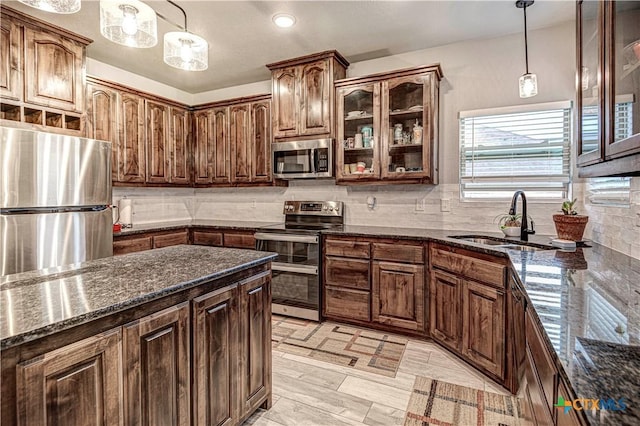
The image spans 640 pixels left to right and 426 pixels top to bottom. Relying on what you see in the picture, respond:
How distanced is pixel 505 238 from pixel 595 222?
602 mm

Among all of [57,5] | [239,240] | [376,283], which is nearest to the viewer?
[57,5]

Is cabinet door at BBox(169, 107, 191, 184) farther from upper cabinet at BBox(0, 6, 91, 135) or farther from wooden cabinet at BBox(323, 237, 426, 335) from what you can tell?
wooden cabinet at BBox(323, 237, 426, 335)

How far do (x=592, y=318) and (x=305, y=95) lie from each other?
3.17 meters

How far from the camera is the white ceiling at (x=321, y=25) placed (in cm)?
265

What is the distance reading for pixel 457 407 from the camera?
79.5 inches

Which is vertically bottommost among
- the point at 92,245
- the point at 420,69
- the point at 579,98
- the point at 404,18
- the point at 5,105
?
the point at 92,245

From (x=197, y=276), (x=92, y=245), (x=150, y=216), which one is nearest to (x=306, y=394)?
(x=197, y=276)

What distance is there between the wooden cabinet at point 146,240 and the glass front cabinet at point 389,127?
2.03 meters

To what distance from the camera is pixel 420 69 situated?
3102mm

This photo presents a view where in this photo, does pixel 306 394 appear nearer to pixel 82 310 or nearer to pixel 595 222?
pixel 82 310

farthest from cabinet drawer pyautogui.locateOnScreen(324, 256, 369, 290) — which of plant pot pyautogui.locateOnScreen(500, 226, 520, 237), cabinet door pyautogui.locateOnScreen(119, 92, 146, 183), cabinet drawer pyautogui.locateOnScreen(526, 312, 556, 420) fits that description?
cabinet door pyautogui.locateOnScreen(119, 92, 146, 183)

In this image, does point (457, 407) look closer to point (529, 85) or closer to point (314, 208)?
point (529, 85)

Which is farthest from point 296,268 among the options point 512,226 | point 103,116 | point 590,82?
point 590,82

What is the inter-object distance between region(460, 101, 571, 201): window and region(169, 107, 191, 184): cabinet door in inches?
131
